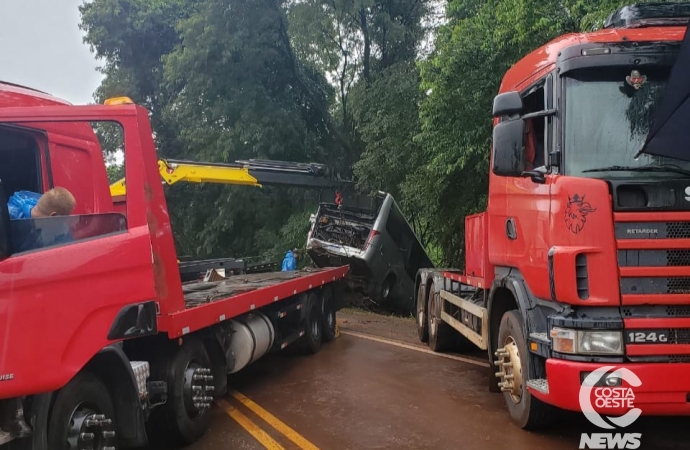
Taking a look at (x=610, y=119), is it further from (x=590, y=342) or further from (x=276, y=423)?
(x=276, y=423)

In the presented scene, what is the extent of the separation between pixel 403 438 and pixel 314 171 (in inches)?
331

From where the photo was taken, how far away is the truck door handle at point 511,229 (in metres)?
5.21

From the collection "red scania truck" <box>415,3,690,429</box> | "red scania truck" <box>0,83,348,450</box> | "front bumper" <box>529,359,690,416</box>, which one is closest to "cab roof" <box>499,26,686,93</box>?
"red scania truck" <box>415,3,690,429</box>

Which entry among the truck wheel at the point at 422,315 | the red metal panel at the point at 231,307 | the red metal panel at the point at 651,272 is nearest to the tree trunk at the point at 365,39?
the truck wheel at the point at 422,315

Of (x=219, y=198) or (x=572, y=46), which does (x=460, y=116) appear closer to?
(x=572, y=46)

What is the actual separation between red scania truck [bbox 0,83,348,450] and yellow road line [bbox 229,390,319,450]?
49cm

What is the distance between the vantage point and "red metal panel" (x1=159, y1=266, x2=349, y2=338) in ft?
15.4

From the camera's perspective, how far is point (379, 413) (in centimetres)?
582

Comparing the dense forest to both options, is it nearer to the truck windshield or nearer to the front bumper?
the truck windshield

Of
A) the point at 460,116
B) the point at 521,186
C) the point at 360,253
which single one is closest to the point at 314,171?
the point at 360,253

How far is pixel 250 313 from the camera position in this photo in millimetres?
7012

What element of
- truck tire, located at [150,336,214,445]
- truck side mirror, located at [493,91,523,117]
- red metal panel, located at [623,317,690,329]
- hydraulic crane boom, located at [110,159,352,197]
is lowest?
truck tire, located at [150,336,214,445]

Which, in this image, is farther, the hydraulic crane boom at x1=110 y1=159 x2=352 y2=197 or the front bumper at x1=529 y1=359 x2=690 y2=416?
the hydraulic crane boom at x1=110 y1=159 x2=352 y2=197

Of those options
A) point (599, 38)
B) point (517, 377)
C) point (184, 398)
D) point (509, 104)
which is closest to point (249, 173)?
point (184, 398)
